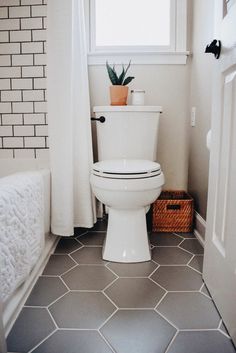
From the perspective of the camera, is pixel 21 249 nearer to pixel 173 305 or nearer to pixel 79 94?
pixel 173 305

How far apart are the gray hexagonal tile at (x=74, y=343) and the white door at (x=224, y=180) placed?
1.29ft

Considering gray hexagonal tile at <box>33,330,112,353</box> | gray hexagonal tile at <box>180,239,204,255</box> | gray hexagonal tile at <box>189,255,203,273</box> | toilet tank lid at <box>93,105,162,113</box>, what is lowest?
gray hexagonal tile at <box>33,330,112,353</box>

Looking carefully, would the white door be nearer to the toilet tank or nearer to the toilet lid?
the toilet lid

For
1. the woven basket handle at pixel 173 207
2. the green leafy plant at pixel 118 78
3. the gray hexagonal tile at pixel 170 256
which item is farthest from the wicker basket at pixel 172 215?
the green leafy plant at pixel 118 78

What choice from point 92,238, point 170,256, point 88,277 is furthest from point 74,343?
point 92,238

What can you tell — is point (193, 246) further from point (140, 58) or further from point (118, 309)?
point (140, 58)

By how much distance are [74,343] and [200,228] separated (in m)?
0.99

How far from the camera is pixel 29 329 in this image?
3.06 ft

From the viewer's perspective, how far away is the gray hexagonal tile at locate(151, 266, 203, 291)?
46.1 inches

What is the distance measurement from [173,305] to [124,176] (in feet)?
1.70

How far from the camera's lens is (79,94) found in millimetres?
1571

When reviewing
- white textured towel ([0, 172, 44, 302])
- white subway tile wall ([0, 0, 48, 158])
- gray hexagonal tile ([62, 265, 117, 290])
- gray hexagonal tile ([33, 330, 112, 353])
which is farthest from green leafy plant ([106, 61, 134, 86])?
gray hexagonal tile ([33, 330, 112, 353])

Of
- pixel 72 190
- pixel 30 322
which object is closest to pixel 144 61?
pixel 72 190

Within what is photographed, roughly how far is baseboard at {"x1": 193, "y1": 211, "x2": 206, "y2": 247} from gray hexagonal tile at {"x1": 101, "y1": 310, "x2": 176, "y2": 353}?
2.21 ft
